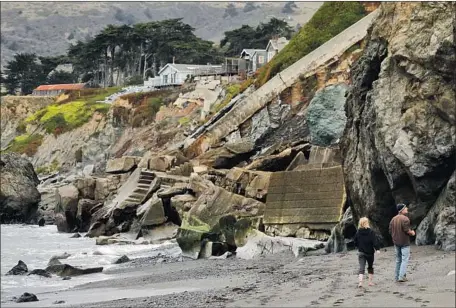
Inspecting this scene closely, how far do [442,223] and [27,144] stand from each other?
6973 centimetres

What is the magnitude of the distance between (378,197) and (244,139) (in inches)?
928

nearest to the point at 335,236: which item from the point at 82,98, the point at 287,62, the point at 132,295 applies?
the point at 132,295

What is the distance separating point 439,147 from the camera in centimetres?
1526

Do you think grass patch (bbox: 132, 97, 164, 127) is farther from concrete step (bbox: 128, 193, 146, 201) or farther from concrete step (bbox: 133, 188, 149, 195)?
concrete step (bbox: 128, 193, 146, 201)

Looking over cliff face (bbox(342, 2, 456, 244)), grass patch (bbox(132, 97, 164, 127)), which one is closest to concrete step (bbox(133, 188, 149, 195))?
cliff face (bbox(342, 2, 456, 244))

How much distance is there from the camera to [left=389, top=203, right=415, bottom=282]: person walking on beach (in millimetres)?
11578

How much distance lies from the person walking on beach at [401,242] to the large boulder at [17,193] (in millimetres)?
35523

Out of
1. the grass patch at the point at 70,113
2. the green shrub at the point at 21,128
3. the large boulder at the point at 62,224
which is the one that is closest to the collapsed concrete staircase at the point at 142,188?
the large boulder at the point at 62,224

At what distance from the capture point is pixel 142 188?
35594 millimetres

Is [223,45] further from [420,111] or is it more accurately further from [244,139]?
[420,111]

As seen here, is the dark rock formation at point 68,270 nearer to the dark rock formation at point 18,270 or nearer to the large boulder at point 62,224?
the dark rock formation at point 18,270

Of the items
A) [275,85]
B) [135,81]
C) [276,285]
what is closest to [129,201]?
[275,85]

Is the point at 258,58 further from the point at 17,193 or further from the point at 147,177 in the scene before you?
the point at 147,177

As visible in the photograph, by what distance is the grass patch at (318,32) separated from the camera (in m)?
45.9
